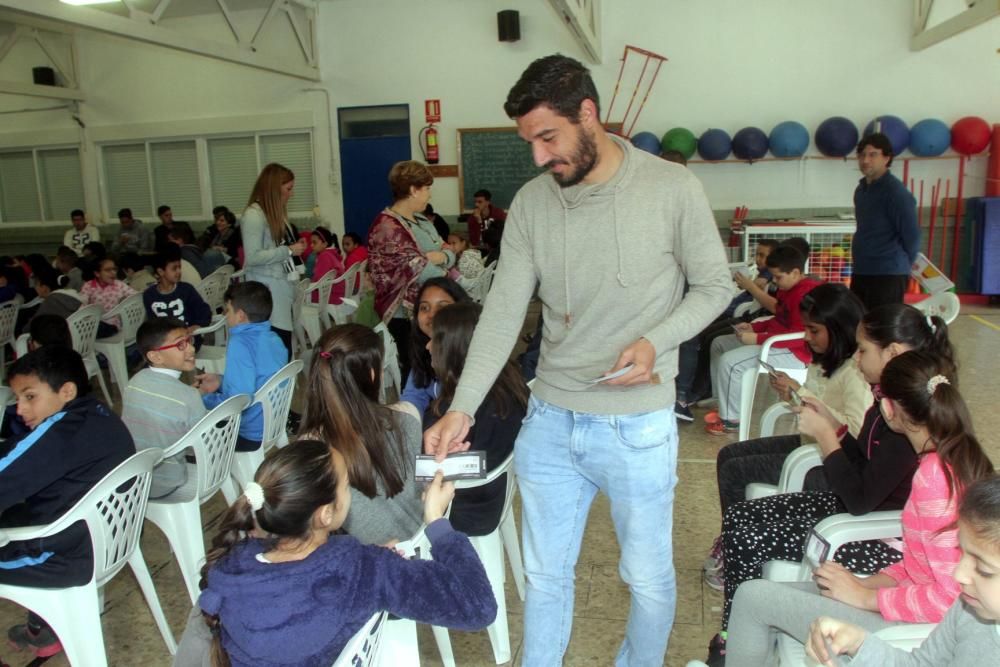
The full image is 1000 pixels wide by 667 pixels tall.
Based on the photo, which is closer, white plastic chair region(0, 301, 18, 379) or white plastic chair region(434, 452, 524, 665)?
white plastic chair region(434, 452, 524, 665)

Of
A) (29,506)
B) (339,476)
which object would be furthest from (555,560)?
(29,506)

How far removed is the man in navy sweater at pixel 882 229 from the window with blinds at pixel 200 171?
7203 millimetres

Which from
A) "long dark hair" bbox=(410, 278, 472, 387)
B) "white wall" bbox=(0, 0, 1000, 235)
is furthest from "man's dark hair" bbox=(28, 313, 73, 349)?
"white wall" bbox=(0, 0, 1000, 235)

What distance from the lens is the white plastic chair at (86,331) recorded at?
15.1ft

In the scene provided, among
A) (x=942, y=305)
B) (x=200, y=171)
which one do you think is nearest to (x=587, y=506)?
(x=942, y=305)

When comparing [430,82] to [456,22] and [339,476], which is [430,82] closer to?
[456,22]

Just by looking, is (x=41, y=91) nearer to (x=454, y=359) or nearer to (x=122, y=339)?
(x=122, y=339)

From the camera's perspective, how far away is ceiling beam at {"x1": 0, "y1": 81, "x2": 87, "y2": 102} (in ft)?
30.3

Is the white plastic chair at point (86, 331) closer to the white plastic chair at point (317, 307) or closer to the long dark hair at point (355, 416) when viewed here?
the white plastic chair at point (317, 307)

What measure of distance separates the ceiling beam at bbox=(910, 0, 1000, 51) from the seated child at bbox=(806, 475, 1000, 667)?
5772mm

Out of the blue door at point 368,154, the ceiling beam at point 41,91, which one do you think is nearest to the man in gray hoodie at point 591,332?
the blue door at point 368,154

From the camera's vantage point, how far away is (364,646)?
4.10 feet

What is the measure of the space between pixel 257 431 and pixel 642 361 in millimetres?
1914

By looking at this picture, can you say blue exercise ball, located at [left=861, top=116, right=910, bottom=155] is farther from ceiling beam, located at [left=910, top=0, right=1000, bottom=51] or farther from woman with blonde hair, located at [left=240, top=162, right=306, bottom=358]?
woman with blonde hair, located at [left=240, top=162, right=306, bottom=358]
